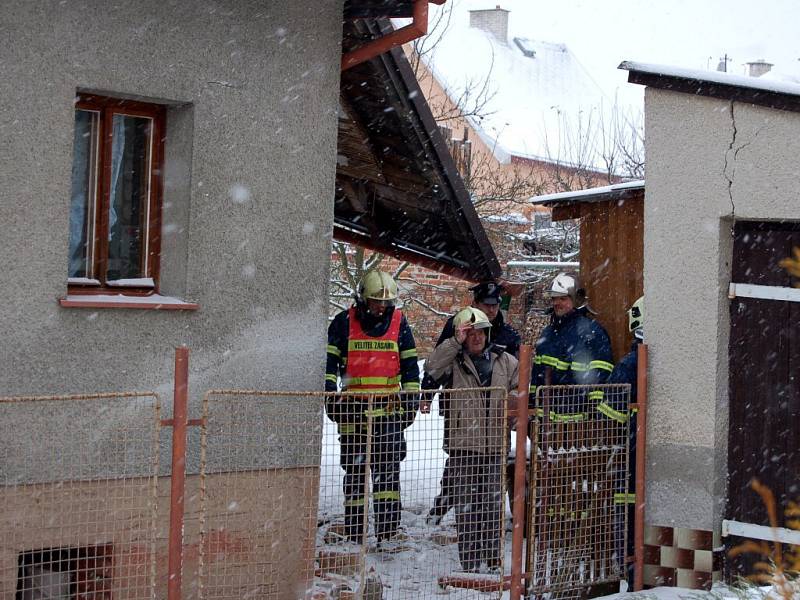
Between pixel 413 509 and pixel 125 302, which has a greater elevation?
pixel 125 302

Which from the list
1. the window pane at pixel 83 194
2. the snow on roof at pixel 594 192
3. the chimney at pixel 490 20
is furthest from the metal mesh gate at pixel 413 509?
the chimney at pixel 490 20

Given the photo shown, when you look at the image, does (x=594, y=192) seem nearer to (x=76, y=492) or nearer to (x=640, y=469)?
(x=640, y=469)

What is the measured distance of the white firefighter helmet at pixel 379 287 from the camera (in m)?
7.39

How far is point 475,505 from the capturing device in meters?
6.37

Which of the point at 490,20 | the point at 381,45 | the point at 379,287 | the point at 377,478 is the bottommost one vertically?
the point at 377,478

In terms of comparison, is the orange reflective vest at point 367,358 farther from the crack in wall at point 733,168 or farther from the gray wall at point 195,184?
the crack in wall at point 733,168

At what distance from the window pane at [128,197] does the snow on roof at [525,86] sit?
1904cm

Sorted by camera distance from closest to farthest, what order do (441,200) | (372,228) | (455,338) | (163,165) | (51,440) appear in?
1. (51,440)
2. (163,165)
3. (455,338)
4. (441,200)
5. (372,228)

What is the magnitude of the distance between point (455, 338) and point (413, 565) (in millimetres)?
1672

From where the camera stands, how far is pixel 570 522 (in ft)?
21.7

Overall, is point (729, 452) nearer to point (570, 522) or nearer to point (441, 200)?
point (570, 522)

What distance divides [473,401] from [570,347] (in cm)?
122

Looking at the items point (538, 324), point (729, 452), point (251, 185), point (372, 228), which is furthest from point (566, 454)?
point (538, 324)

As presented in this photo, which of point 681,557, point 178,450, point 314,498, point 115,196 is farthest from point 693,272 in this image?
point 115,196
